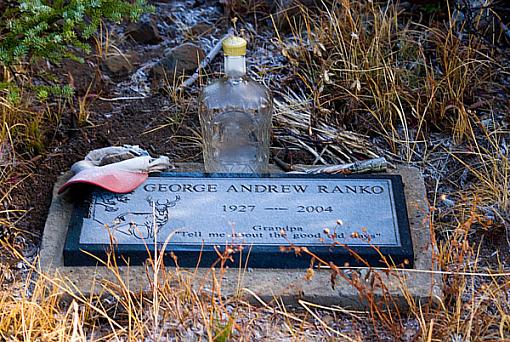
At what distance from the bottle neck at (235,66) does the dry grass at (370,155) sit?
0.57m

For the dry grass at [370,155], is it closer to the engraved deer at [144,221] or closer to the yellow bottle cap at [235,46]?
the engraved deer at [144,221]

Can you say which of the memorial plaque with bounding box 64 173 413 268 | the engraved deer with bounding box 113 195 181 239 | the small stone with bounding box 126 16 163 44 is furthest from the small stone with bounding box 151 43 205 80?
the engraved deer with bounding box 113 195 181 239

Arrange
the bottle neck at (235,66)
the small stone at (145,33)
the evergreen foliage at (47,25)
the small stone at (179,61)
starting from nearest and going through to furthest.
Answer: the bottle neck at (235,66) → the evergreen foliage at (47,25) → the small stone at (179,61) → the small stone at (145,33)

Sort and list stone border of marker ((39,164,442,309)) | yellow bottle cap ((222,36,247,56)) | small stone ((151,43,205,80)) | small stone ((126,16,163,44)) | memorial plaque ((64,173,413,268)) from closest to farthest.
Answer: stone border of marker ((39,164,442,309)) → memorial plaque ((64,173,413,268)) → yellow bottle cap ((222,36,247,56)) → small stone ((151,43,205,80)) → small stone ((126,16,163,44))

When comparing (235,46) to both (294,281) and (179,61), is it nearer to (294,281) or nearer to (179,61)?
(294,281)

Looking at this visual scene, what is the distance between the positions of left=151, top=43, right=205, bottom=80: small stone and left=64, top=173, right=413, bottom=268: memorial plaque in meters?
1.10

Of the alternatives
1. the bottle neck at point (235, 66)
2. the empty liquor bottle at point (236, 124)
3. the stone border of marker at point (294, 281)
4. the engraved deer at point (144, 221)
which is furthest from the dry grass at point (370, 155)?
→ the bottle neck at point (235, 66)

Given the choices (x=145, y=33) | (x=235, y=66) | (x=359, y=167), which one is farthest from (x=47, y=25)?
(x=359, y=167)

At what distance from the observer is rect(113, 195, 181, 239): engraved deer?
333 centimetres

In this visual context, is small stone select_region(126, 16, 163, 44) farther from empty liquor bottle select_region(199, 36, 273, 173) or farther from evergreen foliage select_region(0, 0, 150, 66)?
empty liquor bottle select_region(199, 36, 273, 173)

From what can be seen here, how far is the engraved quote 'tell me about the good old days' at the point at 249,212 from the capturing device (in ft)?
10.9

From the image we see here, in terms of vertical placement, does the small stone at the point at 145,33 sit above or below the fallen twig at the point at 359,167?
above

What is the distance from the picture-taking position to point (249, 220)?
3383mm

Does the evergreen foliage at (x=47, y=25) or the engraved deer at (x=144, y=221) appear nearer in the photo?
the engraved deer at (x=144, y=221)
